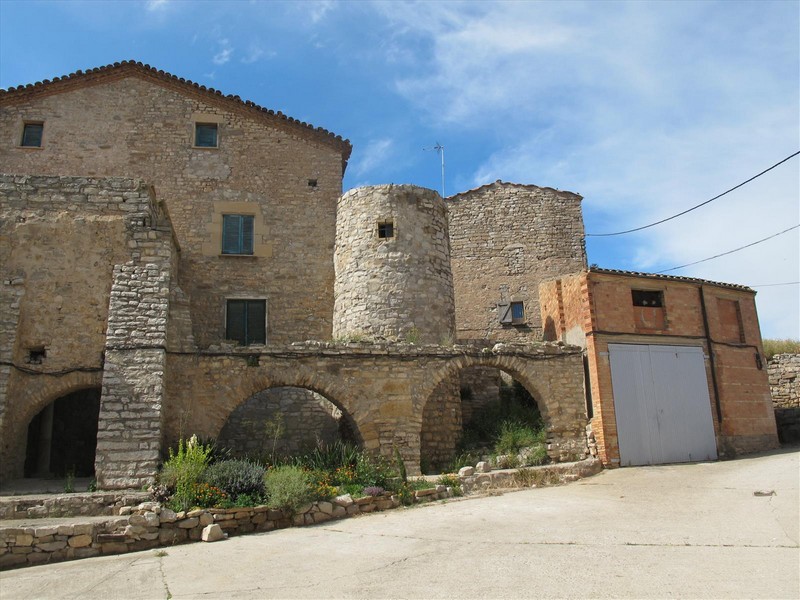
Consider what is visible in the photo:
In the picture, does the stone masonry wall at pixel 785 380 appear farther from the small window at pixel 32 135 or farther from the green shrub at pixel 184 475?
the small window at pixel 32 135

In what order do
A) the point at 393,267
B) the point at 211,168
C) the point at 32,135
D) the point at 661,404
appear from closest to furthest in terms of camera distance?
the point at 661,404, the point at 393,267, the point at 32,135, the point at 211,168

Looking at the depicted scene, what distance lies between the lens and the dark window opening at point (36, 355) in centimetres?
1312

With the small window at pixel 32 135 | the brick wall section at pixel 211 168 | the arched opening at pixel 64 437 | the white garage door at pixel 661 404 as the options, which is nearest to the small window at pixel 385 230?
the brick wall section at pixel 211 168

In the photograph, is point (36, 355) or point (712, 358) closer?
point (36, 355)

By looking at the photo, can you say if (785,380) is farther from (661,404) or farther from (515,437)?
(515,437)

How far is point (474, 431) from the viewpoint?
16.8 m

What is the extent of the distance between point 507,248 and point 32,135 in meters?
16.0

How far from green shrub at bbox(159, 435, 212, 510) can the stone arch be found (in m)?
2.73

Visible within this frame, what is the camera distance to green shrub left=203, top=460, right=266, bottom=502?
11.6 metres

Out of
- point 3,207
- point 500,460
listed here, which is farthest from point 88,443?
point 500,460

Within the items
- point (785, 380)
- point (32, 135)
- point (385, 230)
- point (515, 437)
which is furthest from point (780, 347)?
point (32, 135)

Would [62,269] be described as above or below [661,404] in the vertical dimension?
above

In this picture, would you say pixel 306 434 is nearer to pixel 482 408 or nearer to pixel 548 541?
pixel 482 408

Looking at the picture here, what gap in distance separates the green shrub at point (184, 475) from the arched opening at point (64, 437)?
15.8ft
